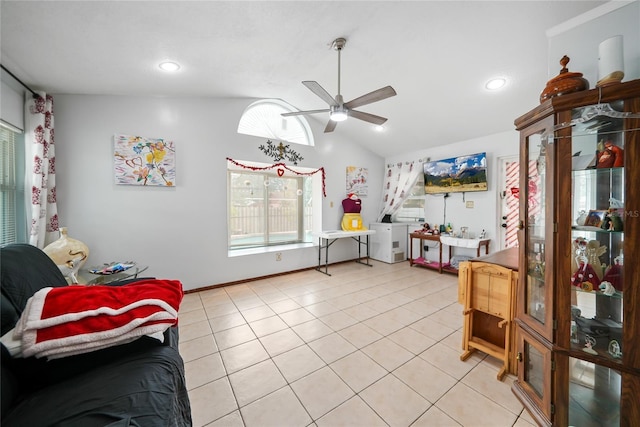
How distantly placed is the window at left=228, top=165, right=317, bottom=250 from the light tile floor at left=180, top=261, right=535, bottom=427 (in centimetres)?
131

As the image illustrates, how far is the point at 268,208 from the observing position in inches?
181

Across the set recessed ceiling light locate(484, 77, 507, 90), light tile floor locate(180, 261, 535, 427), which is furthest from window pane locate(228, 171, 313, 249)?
recessed ceiling light locate(484, 77, 507, 90)

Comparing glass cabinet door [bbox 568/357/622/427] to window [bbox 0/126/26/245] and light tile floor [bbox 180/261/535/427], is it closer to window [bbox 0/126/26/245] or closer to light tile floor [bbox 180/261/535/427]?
light tile floor [bbox 180/261/535/427]

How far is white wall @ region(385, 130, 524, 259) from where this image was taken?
389cm

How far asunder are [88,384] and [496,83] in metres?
4.12

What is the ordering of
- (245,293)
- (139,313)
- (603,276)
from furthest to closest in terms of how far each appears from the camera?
1. (245,293)
2. (603,276)
3. (139,313)

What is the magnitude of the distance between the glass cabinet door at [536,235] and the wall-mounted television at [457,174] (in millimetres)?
2762

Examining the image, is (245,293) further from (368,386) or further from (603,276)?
(603,276)

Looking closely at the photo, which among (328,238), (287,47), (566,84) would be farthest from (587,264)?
(328,238)

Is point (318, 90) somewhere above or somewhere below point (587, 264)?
above

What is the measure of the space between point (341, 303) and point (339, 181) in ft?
8.57

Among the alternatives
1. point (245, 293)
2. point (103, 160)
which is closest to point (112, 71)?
point (103, 160)

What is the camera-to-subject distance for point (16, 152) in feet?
7.69

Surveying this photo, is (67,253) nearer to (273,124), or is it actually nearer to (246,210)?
(246,210)
